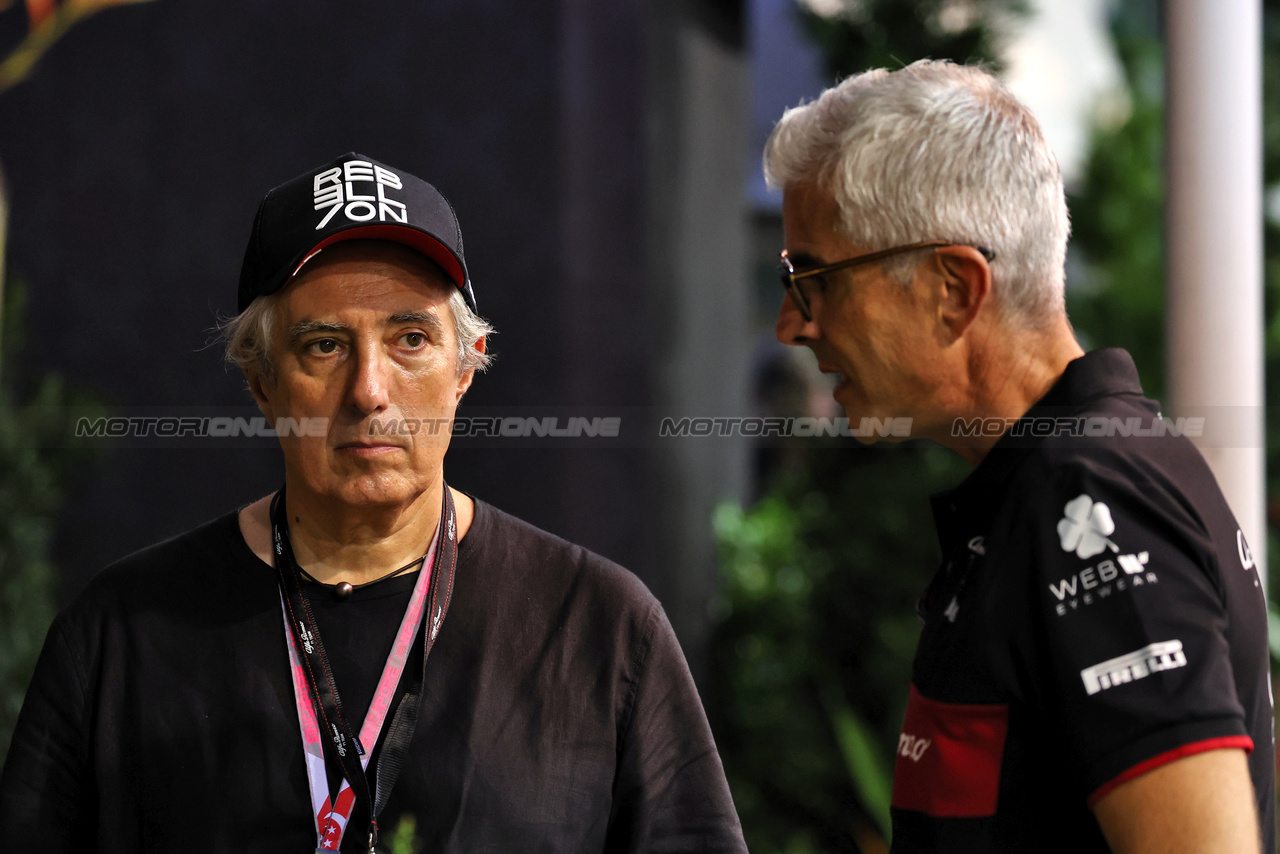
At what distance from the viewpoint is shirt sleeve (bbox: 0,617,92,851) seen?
5.11 ft

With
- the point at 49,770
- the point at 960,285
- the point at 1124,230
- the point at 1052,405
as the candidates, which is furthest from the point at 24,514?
the point at 1124,230

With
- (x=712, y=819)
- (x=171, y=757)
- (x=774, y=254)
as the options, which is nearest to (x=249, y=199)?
(x=171, y=757)

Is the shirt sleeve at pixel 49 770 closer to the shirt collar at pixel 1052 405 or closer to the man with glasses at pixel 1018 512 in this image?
the man with glasses at pixel 1018 512

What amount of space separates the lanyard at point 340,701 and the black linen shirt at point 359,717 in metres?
0.02

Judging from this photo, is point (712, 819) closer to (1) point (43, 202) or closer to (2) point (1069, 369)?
(2) point (1069, 369)

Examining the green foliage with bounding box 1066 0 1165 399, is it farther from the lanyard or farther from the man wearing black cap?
the lanyard

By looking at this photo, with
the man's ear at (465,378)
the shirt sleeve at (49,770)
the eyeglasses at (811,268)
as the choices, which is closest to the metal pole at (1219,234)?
the eyeglasses at (811,268)

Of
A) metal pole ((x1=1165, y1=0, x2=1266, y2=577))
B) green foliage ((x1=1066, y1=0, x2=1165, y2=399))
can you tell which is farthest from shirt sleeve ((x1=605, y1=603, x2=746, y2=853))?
green foliage ((x1=1066, y1=0, x2=1165, y2=399))

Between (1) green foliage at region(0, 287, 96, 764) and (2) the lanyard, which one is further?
(1) green foliage at region(0, 287, 96, 764)

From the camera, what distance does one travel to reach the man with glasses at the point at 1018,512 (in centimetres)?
119

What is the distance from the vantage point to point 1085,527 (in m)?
1.26

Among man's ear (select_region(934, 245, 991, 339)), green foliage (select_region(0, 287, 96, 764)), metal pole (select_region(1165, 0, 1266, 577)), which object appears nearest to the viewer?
man's ear (select_region(934, 245, 991, 339))

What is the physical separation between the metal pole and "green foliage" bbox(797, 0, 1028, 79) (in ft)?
6.74

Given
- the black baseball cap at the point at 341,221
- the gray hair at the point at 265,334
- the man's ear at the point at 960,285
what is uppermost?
the black baseball cap at the point at 341,221
